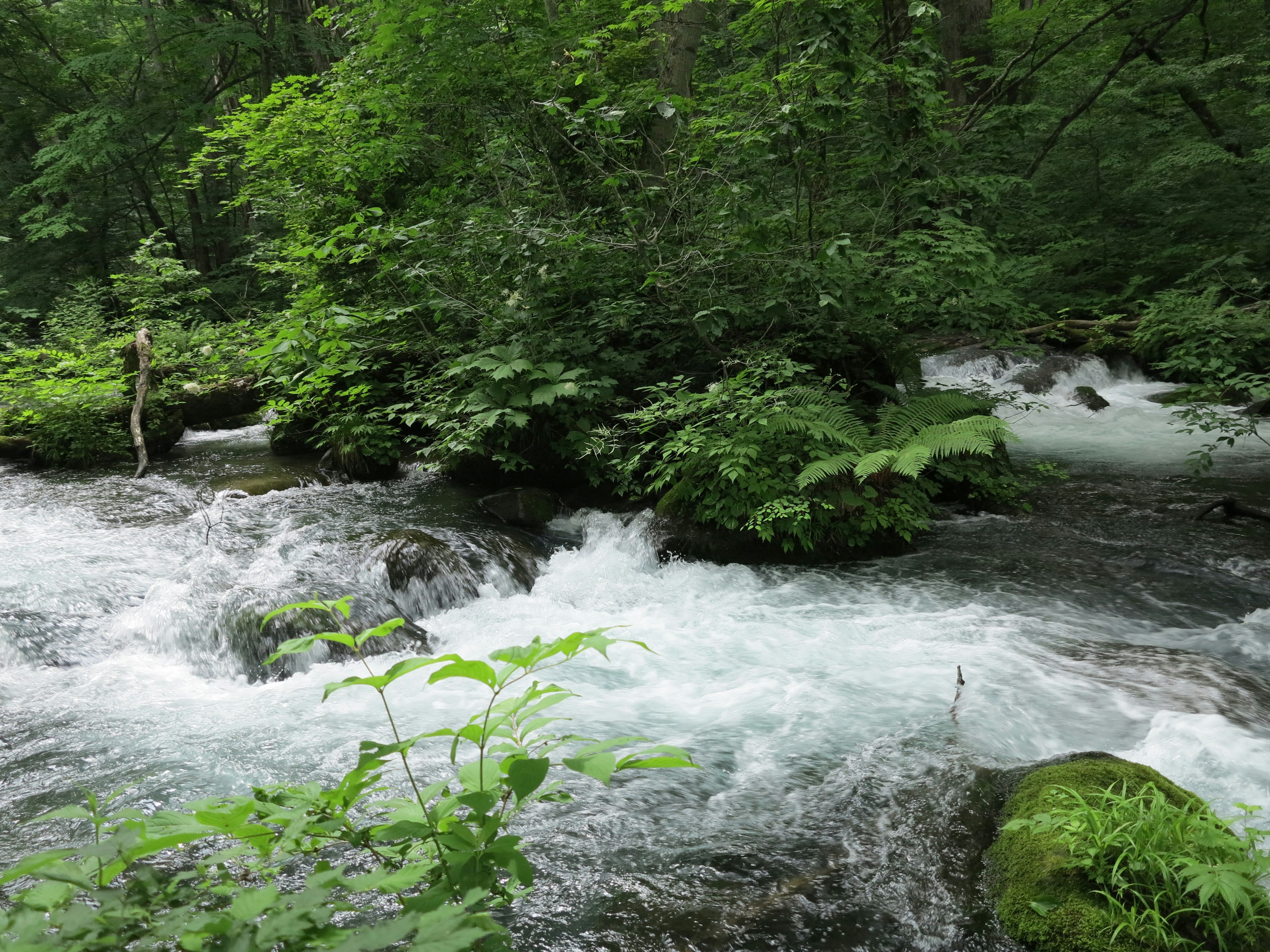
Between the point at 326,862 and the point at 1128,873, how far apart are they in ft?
8.43

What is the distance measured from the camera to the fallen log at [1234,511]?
269 inches

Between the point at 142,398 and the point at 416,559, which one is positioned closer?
the point at 416,559

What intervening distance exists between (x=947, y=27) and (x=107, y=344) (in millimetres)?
12948

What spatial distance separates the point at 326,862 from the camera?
5.37 ft

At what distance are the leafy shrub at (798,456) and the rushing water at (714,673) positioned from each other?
17.1 inches

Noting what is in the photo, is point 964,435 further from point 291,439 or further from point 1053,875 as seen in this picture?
point 291,439

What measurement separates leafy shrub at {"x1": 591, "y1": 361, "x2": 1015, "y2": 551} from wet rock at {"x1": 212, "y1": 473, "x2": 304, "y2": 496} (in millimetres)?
3605

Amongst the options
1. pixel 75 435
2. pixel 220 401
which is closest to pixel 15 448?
pixel 75 435

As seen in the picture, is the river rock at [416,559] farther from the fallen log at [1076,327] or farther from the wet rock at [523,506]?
the fallen log at [1076,327]

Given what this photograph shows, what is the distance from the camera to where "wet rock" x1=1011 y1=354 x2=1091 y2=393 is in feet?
40.8

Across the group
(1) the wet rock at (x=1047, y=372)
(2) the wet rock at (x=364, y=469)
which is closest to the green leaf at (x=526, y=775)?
(2) the wet rock at (x=364, y=469)

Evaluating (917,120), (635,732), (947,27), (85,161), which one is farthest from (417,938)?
(85,161)

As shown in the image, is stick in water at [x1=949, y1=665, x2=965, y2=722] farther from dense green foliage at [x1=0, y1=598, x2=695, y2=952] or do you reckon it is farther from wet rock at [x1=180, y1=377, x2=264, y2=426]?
wet rock at [x1=180, y1=377, x2=264, y2=426]

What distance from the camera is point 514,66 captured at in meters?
8.92
